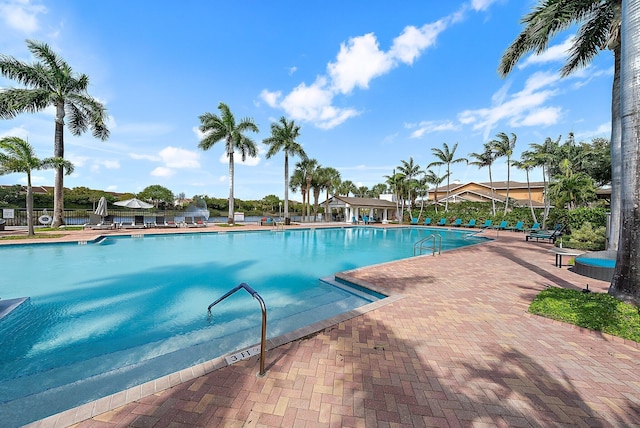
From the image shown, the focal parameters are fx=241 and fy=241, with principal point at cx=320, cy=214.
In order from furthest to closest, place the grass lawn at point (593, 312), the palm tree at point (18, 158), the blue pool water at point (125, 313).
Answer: the palm tree at point (18, 158), the grass lawn at point (593, 312), the blue pool water at point (125, 313)

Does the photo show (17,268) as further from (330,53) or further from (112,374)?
(330,53)

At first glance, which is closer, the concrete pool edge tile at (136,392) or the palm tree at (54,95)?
the concrete pool edge tile at (136,392)

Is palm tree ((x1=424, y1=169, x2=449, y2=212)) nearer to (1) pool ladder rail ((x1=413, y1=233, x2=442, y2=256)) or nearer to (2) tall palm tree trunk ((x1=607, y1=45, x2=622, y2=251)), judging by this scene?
(1) pool ladder rail ((x1=413, y1=233, x2=442, y2=256))

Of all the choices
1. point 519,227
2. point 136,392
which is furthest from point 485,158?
point 136,392

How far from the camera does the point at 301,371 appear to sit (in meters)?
2.62

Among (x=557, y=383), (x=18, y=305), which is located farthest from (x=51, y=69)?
(x=557, y=383)

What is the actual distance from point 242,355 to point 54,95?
22073 mm

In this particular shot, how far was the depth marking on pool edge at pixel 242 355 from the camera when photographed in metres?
2.77

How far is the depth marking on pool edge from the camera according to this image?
2.77 meters

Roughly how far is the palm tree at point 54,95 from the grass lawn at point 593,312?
23039 millimetres

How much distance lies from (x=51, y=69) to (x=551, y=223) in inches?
1406

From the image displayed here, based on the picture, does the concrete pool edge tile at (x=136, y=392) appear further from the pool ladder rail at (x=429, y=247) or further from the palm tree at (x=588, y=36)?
the palm tree at (x=588, y=36)

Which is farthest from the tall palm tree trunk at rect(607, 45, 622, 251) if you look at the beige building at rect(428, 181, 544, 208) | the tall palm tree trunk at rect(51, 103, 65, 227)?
the beige building at rect(428, 181, 544, 208)

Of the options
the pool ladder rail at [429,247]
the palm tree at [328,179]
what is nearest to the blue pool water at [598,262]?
the pool ladder rail at [429,247]
